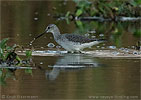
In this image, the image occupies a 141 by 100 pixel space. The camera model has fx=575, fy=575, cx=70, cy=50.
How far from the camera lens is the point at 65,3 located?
27.4m

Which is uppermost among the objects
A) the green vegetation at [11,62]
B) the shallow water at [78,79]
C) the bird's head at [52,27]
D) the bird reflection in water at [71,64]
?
the bird's head at [52,27]

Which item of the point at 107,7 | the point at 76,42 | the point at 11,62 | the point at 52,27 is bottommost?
the point at 11,62

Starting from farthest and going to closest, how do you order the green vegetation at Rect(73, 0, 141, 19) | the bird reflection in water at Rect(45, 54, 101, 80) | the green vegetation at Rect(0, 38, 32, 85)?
1. the green vegetation at Rect(73, 0, 141, 19)
2. the green vegetation at Rect(0, 38, 32, 85)
3. the bird reflection in water at Rect(45, 54, 101, 80)

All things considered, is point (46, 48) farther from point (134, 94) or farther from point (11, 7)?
point (11, 7)

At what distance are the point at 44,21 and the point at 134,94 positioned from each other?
38.8 feet

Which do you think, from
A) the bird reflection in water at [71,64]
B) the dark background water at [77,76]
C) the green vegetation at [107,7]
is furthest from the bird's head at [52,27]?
the green vegetation at [107,7]

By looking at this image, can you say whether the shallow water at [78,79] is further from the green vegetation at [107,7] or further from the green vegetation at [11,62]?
the green vegetation at [107,7]

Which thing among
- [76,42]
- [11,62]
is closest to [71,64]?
[11,62]

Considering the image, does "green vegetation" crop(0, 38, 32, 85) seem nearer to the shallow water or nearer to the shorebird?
the shallow water

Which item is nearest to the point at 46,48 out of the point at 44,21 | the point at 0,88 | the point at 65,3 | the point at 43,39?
the point at 43,39

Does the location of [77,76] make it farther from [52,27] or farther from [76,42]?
[52,27]

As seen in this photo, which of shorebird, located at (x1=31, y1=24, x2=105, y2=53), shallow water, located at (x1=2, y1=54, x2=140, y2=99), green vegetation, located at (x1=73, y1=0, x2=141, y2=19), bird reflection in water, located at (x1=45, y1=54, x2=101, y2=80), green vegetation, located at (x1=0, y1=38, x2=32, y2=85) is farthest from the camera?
green vegetation, located at (x1=73, y1=0, x2=141, y2=19)

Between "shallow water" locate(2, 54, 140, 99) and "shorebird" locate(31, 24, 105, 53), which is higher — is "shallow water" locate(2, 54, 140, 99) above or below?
below

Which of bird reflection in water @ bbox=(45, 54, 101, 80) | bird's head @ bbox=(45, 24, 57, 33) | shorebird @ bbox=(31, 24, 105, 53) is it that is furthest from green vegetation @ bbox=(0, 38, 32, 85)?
bird's head @ bbox=(45, 24, 57, 33)
